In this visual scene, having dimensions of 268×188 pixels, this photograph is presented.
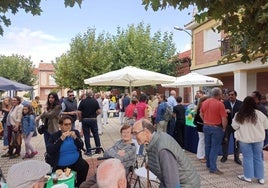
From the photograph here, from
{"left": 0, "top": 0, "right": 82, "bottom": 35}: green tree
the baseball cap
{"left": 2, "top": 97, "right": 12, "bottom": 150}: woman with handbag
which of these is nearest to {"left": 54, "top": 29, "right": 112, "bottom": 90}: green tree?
{"left": 2, "top": 97, "right": 12, "bottom": 150}: woman with handbag

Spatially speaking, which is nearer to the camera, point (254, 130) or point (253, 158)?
point (254, 130)

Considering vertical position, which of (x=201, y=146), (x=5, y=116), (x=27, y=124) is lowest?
(x=201, y=146)

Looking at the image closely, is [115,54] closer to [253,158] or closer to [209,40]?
[209,40]

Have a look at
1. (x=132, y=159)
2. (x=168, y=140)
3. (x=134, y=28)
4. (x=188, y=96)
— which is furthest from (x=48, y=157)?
(x=134, y=28)

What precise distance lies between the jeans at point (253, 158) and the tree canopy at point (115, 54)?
21.1 meters

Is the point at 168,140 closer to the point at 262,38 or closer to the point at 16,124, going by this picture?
the point at 262,38

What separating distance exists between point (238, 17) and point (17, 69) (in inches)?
1849

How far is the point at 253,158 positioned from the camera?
6500mm

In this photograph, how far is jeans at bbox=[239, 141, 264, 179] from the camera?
21.1ft

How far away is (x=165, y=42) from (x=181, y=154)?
2660 centimetres

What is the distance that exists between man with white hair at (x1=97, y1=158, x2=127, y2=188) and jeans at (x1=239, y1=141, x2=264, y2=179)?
4.81m

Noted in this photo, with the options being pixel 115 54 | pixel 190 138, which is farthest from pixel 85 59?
pixel 190 138

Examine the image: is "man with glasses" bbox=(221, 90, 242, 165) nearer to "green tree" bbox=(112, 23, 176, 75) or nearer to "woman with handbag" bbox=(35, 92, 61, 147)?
"woman with handbag" bbox=(35, 92, 61, 147)

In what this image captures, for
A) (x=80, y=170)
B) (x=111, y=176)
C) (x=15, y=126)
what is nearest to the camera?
(x=111, y=176)
